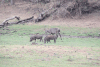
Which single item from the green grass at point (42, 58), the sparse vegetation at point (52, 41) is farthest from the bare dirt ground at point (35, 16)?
the green grass at point (42, 58)

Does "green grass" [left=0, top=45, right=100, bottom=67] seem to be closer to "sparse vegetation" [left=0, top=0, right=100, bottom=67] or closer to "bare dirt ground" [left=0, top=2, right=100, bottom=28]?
"sparse vegetation" [left=0, top=0, right=100, bottom=67]

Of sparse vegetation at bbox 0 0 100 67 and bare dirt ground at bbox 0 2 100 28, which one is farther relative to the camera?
bare dirt ground at bbox 0 2 100 28

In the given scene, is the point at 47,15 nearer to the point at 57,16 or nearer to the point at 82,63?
the point at 57,16

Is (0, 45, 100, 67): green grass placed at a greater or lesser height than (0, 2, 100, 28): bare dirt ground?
lesser

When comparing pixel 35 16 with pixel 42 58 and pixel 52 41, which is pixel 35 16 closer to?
pixel 52 41

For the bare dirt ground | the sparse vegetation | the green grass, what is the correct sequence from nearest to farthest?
the green grass < the sparse vegetation < the bare dirt ground

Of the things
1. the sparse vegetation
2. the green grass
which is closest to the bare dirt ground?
the sparse vegetation

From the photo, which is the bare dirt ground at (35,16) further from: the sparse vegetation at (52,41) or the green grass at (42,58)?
the green grass at (42,58)

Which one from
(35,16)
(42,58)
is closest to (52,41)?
(42,58)

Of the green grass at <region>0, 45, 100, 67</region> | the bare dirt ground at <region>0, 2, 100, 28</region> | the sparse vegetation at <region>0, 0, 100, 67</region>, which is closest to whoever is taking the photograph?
the green grass at <region>0, 45, 100, 67</region>
